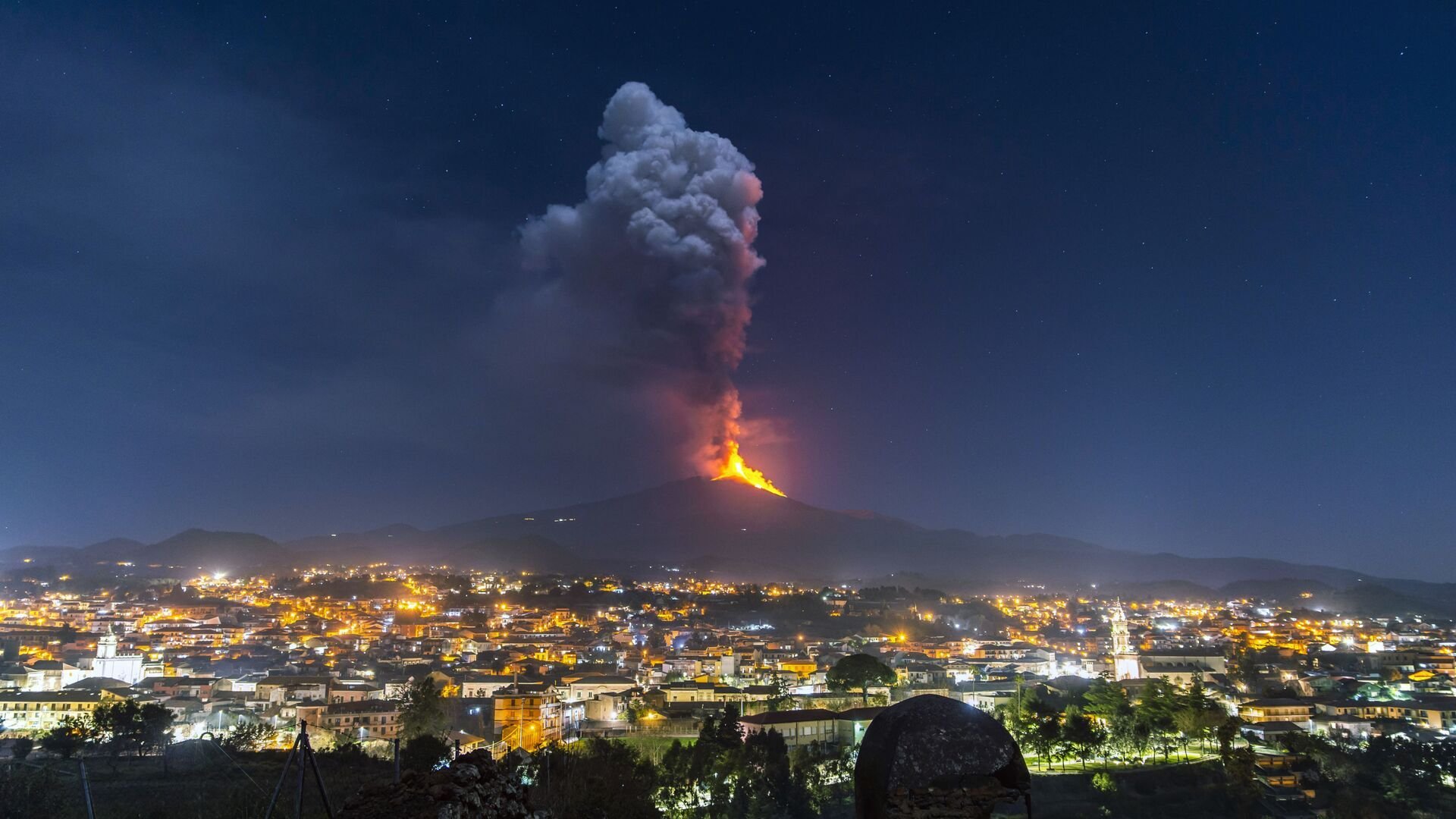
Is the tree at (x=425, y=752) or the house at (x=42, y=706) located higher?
the tree at (x=425, y=752)

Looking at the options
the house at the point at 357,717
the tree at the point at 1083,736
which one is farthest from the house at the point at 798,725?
the house at the point at 357,717

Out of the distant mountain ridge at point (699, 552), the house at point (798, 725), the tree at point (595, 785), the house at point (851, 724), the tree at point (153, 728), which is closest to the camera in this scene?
the tree at point (595, 785)

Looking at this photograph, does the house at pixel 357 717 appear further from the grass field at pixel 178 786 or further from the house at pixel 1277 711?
the house at pixel 1277 711

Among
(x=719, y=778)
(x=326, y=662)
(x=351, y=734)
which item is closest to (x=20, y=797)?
(x=719, y=778)

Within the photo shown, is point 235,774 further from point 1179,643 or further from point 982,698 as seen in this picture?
point 1179,643

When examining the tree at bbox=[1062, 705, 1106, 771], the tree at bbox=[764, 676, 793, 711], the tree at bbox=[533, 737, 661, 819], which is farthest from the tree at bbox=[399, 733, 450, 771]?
the tree at bbox=[1062, 705, 1106, 771]

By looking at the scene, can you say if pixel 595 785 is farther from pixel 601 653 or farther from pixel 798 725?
pixel 601 653

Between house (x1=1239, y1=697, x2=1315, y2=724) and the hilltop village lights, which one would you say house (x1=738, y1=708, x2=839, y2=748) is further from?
house (x1=1239, y1=697, x2=1315, y2=724)

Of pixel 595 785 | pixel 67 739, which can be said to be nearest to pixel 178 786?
pixel 595 785
